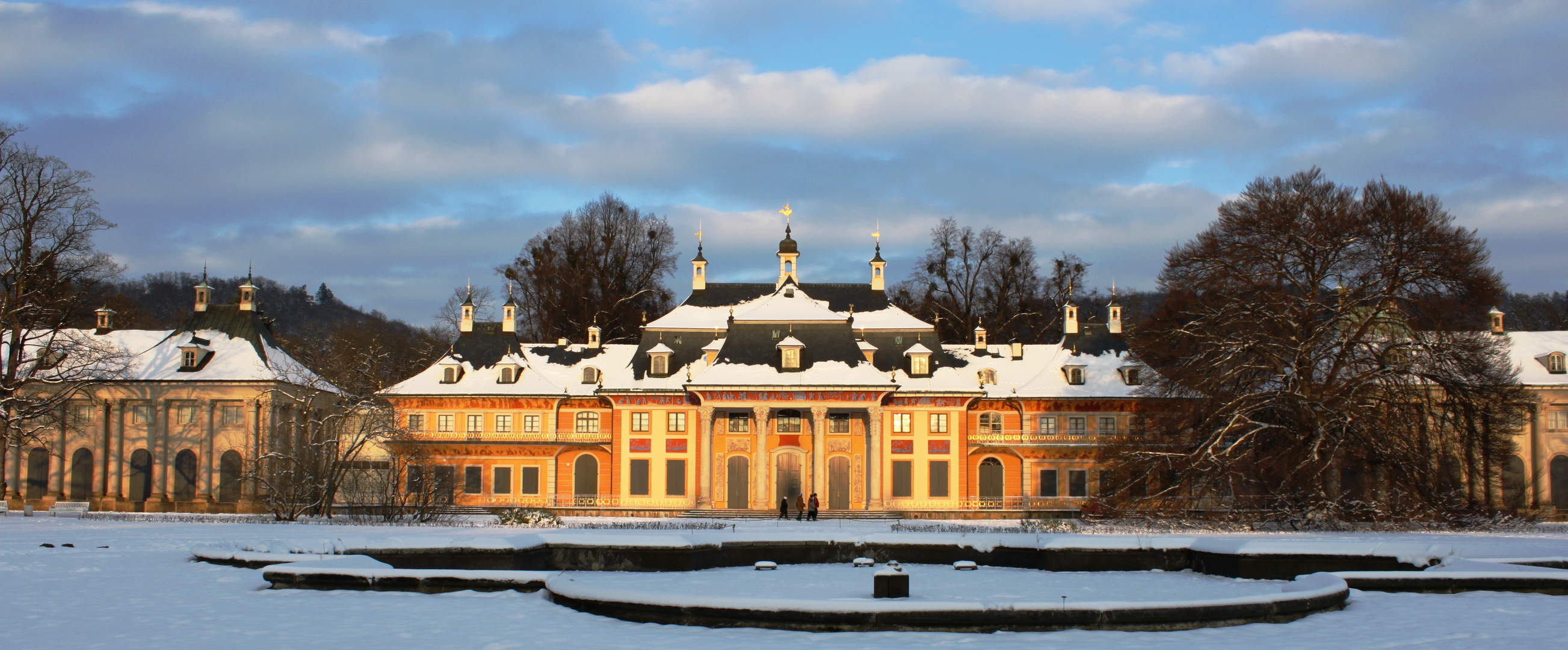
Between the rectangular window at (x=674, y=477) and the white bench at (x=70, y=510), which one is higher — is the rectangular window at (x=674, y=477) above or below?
above

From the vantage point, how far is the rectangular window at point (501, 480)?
50812mm

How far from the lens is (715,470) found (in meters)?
48.2

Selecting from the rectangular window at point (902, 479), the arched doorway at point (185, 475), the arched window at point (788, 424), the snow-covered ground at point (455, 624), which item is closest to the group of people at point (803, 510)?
the arched window at point (788, 424)

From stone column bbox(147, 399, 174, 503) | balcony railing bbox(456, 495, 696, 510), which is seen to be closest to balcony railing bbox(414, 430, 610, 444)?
balcony railing bbox(456, 495, 696, 510)

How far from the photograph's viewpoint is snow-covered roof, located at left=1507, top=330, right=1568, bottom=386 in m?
49.7

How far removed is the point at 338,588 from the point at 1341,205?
3103 centimetres

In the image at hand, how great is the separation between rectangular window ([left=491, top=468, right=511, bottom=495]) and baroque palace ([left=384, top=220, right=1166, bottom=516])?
0.17 ft

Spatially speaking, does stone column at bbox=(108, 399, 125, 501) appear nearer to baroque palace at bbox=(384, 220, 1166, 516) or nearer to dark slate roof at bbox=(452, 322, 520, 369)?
baroque palace at bbox=(384, 220, 1166, 516)

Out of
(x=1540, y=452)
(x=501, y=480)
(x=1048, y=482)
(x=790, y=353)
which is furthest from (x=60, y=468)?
(x=1540, y=452)

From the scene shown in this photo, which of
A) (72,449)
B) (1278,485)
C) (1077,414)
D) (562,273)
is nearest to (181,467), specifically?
(72,449)

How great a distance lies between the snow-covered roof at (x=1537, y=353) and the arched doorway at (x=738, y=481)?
101ft

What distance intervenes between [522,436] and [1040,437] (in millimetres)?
21588

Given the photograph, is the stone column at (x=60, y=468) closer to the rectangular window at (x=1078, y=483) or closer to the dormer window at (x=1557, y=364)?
the rectangular window at (x=1078, y=483)

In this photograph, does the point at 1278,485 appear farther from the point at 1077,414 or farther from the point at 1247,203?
the point at 1077,414
